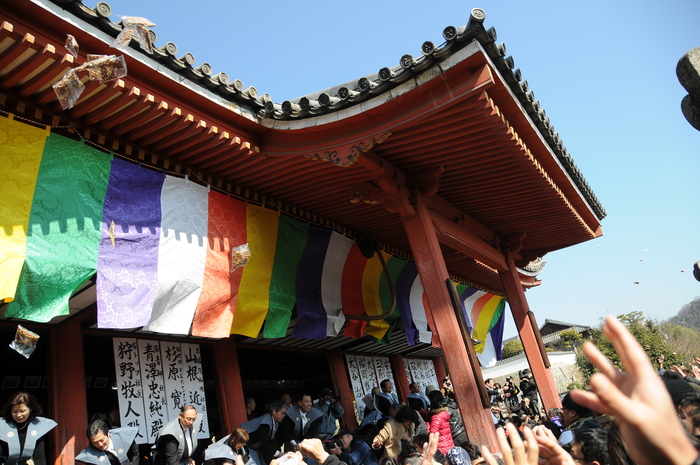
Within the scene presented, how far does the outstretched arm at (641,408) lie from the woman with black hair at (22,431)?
542cm

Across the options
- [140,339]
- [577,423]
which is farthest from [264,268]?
[577,423]

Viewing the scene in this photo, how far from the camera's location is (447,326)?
5859 mm

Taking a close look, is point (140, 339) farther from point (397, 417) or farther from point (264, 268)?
point (397, 417)

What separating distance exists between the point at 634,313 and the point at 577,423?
2648 cm

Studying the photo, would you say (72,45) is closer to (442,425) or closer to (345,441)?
(345,441)

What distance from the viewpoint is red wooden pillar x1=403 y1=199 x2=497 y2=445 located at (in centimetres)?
544

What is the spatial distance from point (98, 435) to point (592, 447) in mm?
4616

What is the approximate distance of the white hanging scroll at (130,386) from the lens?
20.0 ft

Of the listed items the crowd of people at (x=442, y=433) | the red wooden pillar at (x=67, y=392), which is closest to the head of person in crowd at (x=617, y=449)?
the crowd of people at (x=442, y=433)

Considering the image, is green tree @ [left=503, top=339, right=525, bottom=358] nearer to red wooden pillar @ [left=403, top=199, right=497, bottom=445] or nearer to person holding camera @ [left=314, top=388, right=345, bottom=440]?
person holding camera @ [left=314, top=388, right=345, bottom=440]

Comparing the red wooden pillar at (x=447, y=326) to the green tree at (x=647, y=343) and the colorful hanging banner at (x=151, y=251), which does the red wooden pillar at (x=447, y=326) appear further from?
the green tree at (x=647, y=343)

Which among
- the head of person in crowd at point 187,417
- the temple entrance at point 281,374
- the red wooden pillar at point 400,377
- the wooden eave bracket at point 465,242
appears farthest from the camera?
the red wooden pillar at point 400,377

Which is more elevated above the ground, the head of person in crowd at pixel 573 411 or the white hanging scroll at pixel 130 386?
the white hanging scroll at pixel 130 386

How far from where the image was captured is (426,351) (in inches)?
581
